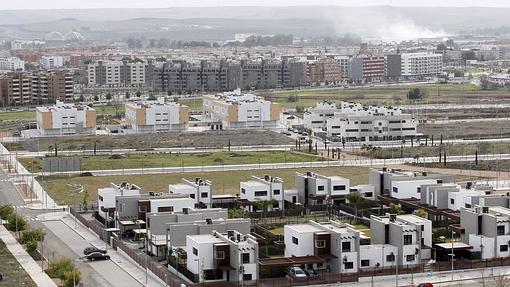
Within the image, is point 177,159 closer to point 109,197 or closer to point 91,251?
point 109,197

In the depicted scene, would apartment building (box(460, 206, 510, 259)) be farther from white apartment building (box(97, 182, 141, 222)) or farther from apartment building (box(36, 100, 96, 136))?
apartment building (box(36, 100, 96, 136))

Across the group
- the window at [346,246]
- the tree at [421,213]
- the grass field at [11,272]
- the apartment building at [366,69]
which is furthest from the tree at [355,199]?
the apartment building at [366,69]

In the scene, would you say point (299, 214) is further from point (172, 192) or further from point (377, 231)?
point (377, 231)

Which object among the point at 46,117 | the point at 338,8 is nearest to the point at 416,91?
the point at 46,117

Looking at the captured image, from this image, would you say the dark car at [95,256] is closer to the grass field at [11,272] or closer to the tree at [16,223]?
the grass field at [11,272]

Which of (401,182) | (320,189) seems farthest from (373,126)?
(401,182)
